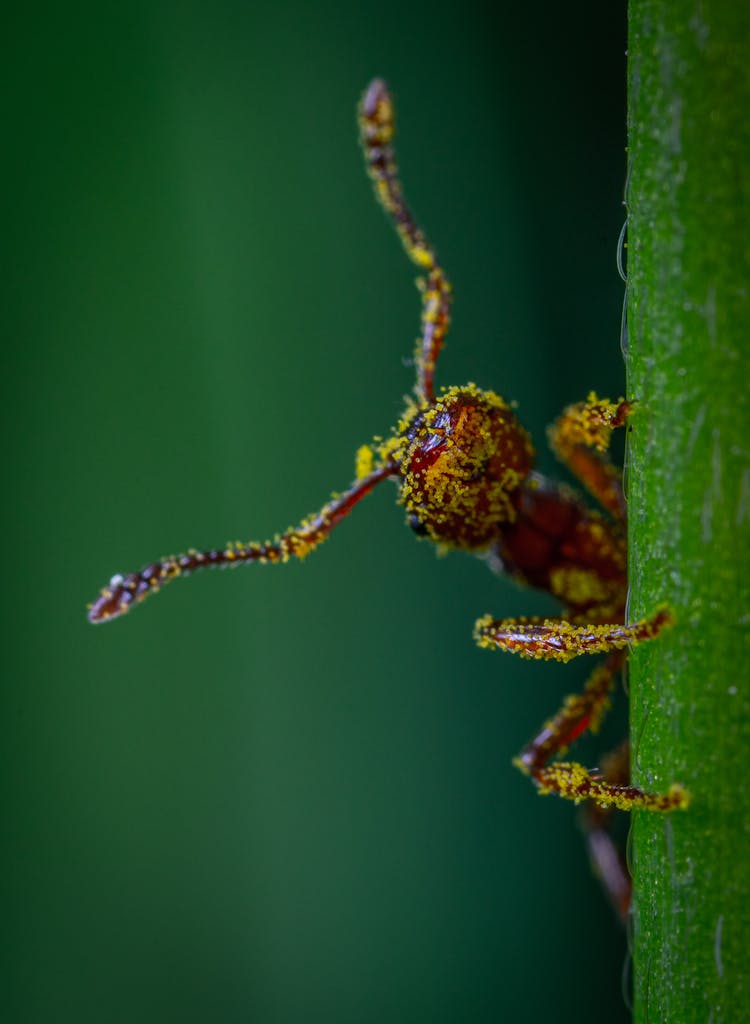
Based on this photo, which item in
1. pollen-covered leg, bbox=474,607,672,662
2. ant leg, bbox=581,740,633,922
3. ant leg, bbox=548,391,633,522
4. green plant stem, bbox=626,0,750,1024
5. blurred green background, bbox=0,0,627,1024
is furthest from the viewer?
blurred green background, bbox=0,0,627,1024

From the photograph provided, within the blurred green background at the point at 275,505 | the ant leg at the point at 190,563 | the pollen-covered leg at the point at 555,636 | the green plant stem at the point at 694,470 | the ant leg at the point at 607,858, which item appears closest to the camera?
the green plant stem at the point at 694,470

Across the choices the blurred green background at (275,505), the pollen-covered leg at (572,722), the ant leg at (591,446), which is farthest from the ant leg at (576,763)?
the blurred green background at (275,505)

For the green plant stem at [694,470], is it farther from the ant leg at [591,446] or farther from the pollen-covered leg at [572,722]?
the pollen-covered leg at [572,722]

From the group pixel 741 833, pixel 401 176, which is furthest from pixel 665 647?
pixel 401 176

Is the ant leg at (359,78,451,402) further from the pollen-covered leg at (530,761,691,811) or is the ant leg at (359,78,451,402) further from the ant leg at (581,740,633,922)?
the ant leg at (581,740,633,922)

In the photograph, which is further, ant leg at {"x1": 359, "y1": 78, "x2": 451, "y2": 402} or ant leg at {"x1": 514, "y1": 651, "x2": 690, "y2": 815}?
ant leg at {"x1": 359, "y1": 78, "x2": 451, "y2": 402}

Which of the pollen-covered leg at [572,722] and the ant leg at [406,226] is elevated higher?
the ant leg at [406,226]

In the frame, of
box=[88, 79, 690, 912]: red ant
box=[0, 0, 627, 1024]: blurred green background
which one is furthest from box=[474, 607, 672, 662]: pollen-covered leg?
box=[0, 0, 627, 1024]: blurred green background
